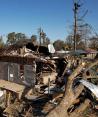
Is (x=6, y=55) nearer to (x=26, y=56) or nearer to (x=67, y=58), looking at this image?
(x=26, y=56)

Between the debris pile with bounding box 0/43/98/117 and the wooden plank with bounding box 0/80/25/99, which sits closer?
the debris pile with bounding box 0/43/98/117

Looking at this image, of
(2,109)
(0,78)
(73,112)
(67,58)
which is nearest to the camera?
(73,112)

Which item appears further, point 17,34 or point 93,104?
point 17,34

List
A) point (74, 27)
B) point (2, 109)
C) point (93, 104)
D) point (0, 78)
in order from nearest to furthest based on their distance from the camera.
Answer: point (93, 104), point (2, 109), point (0, 78), point (74, 27)

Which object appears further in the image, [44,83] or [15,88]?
[44,83]

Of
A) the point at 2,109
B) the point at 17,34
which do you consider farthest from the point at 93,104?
the point at 17,34

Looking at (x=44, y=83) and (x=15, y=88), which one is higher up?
(x=44, y=83)

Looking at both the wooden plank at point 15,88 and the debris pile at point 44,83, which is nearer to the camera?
the debris pile at point 44,83

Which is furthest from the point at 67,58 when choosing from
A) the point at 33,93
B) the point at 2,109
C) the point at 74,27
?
the point at 74,27

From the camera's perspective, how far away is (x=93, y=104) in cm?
1348

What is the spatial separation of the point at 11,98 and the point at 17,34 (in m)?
49.8

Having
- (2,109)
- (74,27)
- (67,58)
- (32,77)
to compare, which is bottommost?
(2,109)

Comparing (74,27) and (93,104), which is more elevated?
(74,27)

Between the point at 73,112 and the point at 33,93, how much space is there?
602 centimetres
